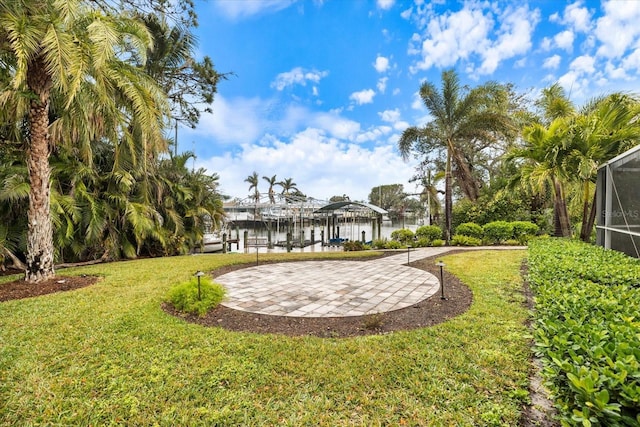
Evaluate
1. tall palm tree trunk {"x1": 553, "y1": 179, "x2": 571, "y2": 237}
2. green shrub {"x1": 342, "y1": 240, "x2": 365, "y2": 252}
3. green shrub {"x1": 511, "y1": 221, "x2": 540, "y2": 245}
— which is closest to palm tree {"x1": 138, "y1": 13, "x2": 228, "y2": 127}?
green shrub {"x1": 342, "y1": 240, "x2": 365, "y2": 252}

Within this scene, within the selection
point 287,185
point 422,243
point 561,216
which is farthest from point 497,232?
point 287,185

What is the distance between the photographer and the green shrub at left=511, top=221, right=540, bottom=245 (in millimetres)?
12362

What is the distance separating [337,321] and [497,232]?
39.0 feet

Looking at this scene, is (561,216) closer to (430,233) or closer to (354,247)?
(430,233)

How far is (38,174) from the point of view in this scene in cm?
539

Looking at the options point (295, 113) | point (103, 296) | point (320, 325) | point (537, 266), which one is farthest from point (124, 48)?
point (295, 113)

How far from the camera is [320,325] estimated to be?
369cm

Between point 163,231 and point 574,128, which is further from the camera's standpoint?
point 163,231

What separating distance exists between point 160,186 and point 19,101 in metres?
5.76

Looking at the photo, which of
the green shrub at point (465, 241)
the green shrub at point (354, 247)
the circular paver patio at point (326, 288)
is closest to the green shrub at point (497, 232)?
the green shrub at point (465, 241)

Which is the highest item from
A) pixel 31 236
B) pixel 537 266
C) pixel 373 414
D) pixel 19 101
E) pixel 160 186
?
pixel 19 101

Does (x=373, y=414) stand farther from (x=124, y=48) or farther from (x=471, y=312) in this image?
(x=124, y=48)

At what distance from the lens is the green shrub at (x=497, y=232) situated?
1270cm

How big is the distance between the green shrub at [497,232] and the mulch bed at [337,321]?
32.8 ft
